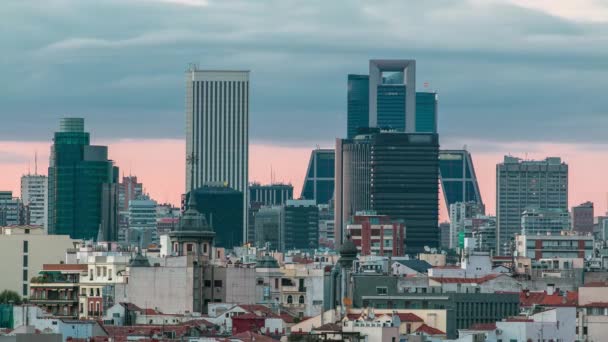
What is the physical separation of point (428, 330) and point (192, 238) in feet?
131

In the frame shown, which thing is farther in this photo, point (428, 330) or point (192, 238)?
point (192, 238)

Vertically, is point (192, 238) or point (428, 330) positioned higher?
point (192, 238)

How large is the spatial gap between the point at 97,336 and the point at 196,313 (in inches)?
1614

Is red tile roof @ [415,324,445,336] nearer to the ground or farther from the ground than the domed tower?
nearer to the ground

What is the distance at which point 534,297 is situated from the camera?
184 metres

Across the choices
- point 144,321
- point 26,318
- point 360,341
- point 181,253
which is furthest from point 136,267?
point 360,341

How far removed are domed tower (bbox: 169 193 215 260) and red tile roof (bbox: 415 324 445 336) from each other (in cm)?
3617

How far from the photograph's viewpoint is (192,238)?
19550cm

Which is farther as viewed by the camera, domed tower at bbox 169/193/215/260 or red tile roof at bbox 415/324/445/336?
domed tower at bbox 169/193/215/260

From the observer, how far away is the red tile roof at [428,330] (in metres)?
156

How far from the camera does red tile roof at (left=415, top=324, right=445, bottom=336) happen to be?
6122 inches

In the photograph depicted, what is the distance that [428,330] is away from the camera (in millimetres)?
158000

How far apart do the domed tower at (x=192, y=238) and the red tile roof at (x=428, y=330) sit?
1424 inches

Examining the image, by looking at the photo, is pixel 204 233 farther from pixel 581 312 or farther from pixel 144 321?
pixel 581 312
